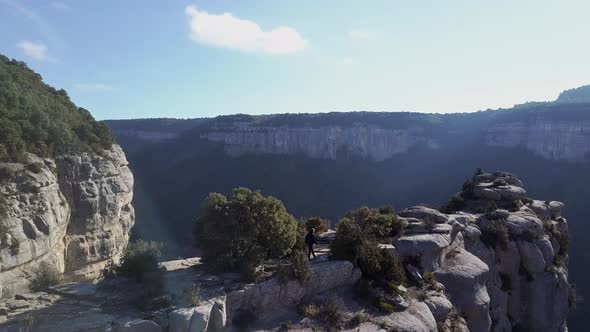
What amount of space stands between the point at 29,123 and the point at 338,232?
15474mm

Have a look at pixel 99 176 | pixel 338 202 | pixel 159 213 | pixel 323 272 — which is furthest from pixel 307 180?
pixel 323 272

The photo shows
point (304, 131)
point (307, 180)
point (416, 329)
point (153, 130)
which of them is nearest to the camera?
point (416, 329)

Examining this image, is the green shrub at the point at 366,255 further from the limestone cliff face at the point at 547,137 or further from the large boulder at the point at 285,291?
the limestone cliff face at the point at 547,137

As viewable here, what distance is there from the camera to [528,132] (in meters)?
85.8

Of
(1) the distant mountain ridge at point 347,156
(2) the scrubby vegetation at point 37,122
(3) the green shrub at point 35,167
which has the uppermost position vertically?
(2) the scrubby vegetation at point 37,122

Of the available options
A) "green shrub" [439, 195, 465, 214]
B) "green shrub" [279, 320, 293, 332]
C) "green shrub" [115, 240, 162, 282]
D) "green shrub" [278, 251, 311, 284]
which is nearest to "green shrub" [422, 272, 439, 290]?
"green shrub" [278, 251, 311, 284]

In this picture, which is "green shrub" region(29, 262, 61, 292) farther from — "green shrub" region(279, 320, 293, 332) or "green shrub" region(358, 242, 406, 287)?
"green shrub" region(358, 242, 406, 287)

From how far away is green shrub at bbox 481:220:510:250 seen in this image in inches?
1078

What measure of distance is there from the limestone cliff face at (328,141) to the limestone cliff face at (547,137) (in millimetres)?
14792

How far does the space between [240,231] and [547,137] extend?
81421 mm

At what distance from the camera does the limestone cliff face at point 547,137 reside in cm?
7900

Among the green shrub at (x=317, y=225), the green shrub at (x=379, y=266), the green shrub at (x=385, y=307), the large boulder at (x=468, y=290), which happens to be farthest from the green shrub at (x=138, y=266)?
the large boulder at (x=468, y=290)

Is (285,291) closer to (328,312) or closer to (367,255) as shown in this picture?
(328,312)

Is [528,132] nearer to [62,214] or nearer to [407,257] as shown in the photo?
[407,257]
